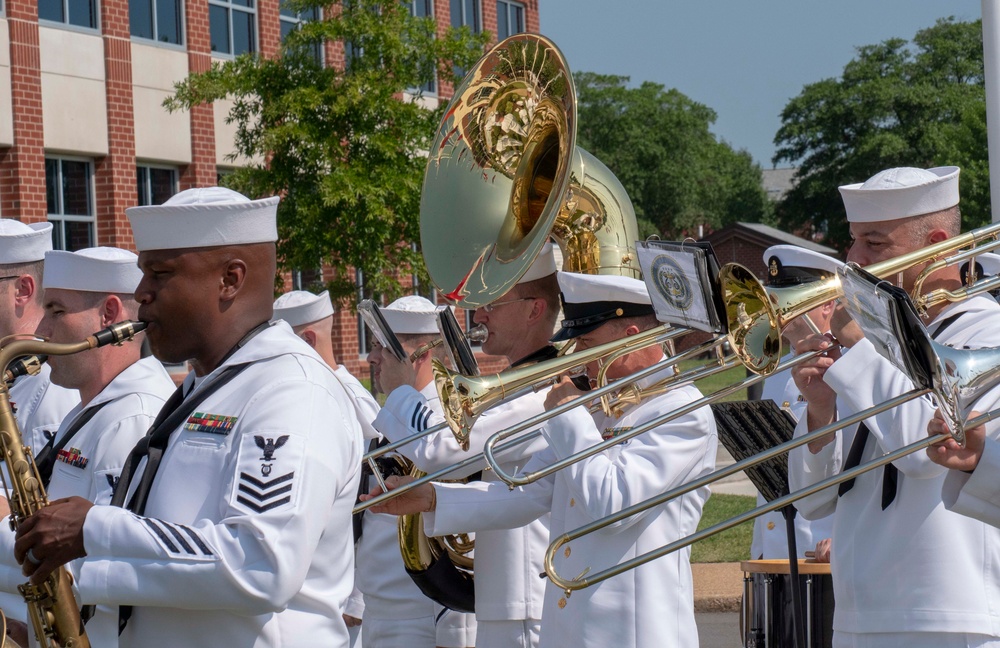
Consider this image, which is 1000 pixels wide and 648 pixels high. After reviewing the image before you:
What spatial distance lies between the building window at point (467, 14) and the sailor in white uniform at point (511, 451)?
1872 cm

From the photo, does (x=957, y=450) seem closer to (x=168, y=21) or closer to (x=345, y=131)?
A: (x=345, y=131)

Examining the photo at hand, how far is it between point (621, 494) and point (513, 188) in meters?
1.40

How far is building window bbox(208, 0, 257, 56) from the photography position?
1839 centimetres

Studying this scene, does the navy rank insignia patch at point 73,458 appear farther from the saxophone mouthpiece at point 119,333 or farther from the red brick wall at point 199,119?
the red brick wall at point 199,119

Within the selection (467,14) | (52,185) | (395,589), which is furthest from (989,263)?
(467,14)

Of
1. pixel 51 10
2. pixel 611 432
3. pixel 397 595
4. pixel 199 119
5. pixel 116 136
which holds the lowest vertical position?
pixel 397 595

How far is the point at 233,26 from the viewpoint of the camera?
18625 mm

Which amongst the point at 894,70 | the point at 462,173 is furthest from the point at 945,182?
the point at 894,70

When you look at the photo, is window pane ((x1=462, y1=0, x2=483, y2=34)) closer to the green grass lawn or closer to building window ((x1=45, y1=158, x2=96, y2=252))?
building window ((x1=45, y1=158, x2=96, y2=252))

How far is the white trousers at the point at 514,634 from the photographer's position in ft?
13.6

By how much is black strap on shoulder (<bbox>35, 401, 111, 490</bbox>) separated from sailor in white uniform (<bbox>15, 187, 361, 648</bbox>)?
68 cm

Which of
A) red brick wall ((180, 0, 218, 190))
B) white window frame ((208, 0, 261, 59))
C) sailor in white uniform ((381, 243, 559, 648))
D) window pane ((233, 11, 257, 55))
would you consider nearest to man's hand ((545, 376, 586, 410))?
sailor in white uniform ((381, 243, 559, 648))

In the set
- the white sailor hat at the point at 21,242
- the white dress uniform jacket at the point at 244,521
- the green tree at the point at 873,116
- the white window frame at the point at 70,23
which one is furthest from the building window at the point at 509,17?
the green tree at the point at 873,116

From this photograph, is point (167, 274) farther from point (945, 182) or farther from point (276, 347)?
point (945, 182)
